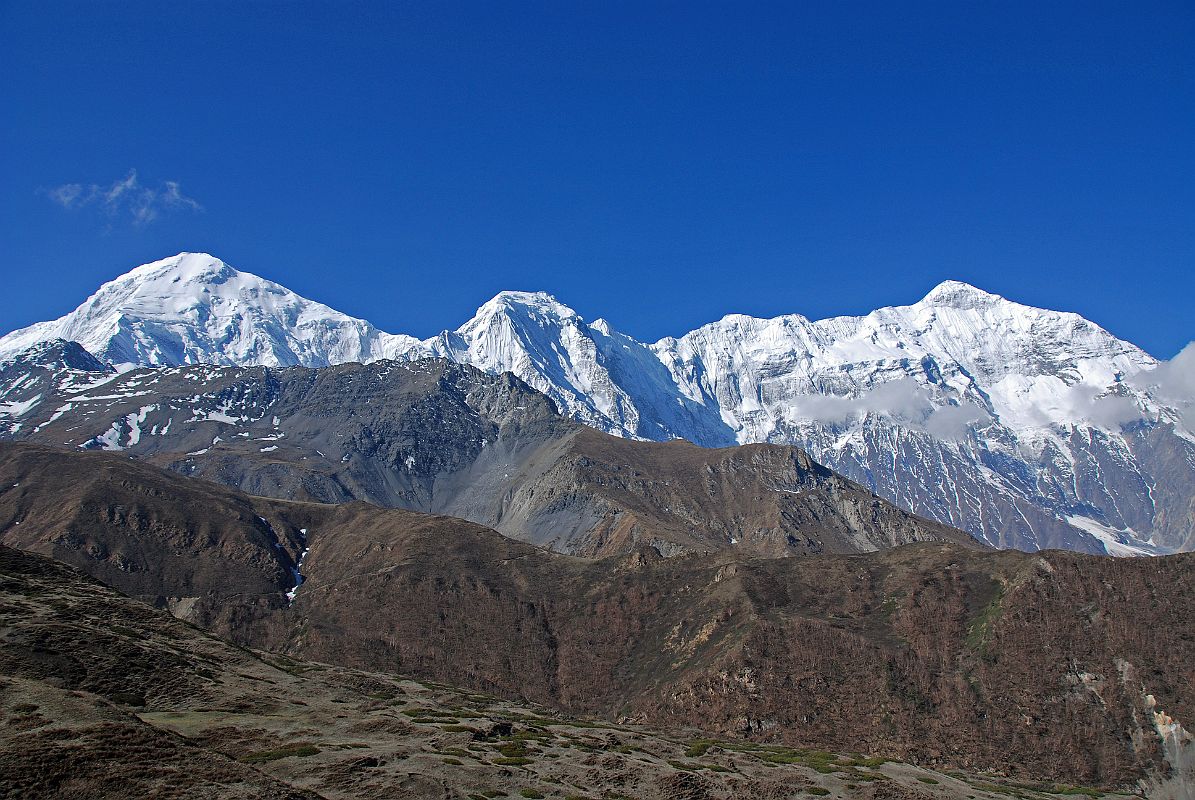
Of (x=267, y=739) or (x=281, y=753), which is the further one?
(x=267, y=739)

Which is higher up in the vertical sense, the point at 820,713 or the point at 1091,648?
the point at 1091,648

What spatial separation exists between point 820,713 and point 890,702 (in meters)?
13.3

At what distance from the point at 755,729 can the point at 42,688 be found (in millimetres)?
140927

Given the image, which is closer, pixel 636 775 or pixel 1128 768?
pixel 636 775

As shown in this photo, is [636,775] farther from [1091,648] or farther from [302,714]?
[1091,648]

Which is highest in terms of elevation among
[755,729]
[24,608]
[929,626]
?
[929,626]

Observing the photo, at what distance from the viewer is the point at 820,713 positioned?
178125 millimetres

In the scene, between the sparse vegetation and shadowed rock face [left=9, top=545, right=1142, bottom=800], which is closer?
shadowed rock face [left=9, top=545, right=1142, bottom=800]

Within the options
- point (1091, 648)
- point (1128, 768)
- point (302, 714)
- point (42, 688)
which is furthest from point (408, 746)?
point (1091, 648)

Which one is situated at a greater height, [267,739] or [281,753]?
[267,739]

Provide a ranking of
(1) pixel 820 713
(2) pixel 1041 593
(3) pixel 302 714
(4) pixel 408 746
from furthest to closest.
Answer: (2) pixel 1041 593
(1) pixel 820 713
(3) pixel 302 714
(4) pixel 408 746

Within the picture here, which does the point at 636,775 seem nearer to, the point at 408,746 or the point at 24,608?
the point at 408,746

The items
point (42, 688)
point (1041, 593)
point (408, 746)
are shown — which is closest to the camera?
point (42, 688)

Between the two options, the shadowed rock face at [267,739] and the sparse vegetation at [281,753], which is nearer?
the shadowed rock face at [267,739]
